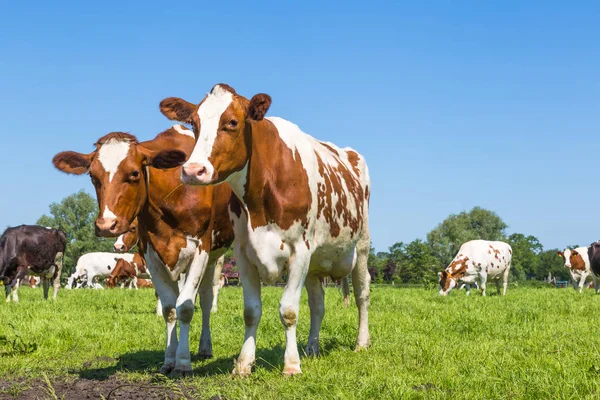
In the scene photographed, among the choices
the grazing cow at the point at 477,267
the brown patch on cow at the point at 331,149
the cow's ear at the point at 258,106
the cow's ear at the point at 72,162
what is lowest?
the grazing cow at the point at 477,267

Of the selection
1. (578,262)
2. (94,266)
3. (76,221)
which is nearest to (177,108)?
(578,262)

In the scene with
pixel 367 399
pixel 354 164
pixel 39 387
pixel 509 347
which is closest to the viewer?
pixel 367 399

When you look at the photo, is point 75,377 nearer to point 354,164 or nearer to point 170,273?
point 170,273

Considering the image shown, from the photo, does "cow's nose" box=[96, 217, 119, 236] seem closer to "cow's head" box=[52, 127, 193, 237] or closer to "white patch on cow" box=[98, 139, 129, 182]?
"cow's head" box=[52, 127, 193, 237]

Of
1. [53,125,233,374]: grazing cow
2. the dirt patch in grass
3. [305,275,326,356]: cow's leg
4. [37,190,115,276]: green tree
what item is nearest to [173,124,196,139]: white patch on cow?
[53,125,233,374]: grazing cow

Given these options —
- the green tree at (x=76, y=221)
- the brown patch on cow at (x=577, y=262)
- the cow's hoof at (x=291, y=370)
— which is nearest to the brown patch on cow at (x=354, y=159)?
the cow's hoof at (x=291, y=370)

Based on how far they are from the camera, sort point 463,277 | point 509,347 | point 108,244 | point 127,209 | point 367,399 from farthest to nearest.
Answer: point 108,244
point 463,277
point 509,347
point 127,209
point 367,399

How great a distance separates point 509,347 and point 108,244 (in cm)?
8450

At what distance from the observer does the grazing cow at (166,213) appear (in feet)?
20.3

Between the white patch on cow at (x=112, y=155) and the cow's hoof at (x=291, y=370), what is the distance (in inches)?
93.9

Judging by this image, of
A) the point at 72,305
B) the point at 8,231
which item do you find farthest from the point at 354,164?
the point at 8,231

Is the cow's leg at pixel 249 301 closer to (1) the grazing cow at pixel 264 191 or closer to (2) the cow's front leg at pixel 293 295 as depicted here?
(1) the grazing cow at pixel 264 191

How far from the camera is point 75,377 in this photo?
629cm

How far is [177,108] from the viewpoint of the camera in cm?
638
